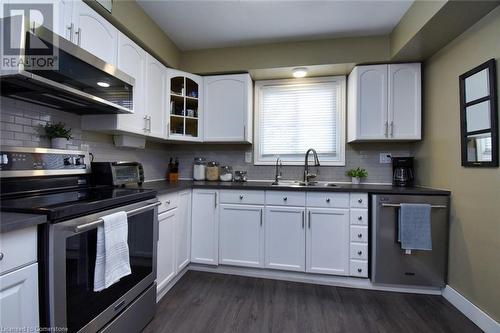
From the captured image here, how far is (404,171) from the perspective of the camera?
249 centimetres

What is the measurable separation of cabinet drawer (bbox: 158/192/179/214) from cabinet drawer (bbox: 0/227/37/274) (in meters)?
0.97

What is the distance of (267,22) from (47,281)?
2456mm

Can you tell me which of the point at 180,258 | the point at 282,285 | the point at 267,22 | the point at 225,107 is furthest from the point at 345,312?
the point at 267,22

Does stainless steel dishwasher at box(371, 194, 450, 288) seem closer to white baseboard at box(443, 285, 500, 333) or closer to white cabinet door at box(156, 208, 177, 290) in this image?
white baseboard at box(443, 285, 500, 333)

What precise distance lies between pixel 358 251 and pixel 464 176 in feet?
3.43

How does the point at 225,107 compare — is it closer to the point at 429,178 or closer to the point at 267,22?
the point at 267,22

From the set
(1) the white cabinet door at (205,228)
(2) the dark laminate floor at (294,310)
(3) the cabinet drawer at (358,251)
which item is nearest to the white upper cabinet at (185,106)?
(1) the white cabinet door at (205,228)

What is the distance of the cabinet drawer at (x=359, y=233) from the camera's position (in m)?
2.17

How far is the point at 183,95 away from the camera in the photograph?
2691 mm

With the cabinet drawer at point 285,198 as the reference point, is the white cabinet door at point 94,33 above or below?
above

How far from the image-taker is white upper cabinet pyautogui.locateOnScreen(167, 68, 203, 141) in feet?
8.59

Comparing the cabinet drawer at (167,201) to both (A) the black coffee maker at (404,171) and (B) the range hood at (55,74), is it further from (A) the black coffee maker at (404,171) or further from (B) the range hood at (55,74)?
(A) the black coffee maker at (404,171)

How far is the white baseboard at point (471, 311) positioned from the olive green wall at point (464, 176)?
0.13 feet

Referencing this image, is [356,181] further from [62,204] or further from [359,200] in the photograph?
[62,204]
